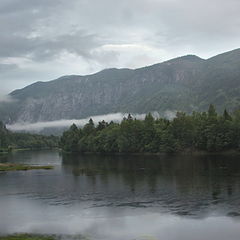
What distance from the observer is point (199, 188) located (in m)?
77.4

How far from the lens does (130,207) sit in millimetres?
61719

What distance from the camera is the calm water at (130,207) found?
47281 mm

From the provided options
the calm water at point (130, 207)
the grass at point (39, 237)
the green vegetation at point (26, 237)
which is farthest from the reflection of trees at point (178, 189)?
the green vegetation at point (26, 237)

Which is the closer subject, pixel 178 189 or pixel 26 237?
pixel 26 237

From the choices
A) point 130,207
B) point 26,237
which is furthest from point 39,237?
point 130,207

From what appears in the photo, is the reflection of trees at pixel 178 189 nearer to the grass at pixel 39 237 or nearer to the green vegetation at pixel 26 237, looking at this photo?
the grass at pixel 39 237

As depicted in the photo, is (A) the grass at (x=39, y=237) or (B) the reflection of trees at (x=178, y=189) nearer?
(A) the grass at (x=39, y=237)

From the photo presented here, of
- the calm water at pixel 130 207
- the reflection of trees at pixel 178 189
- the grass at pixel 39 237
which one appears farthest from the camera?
the reflection of trees at pixel 178 189

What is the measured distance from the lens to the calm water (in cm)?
4728

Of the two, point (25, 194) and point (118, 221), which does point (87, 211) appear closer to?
point (118, 221)

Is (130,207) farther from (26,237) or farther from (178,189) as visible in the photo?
(26,237)

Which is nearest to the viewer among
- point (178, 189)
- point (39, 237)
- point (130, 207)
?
point (39, 237)

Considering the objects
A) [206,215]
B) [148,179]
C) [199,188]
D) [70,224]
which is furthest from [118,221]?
[148,179]

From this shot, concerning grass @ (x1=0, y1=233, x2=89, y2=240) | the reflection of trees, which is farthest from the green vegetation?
the reflection of trees
